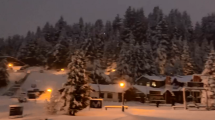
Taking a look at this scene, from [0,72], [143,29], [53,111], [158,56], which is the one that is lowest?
[53,111]

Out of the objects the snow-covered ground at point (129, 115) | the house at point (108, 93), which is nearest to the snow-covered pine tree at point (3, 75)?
the house at point (108, 93)

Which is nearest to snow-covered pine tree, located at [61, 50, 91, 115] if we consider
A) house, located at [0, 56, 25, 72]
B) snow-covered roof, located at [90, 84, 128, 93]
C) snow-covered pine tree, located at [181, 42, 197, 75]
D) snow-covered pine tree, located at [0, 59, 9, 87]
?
snow-covered roof, located at [90, 84, 128, 93]

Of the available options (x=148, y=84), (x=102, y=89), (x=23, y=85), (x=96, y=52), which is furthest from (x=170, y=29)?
(x=23, y=85)

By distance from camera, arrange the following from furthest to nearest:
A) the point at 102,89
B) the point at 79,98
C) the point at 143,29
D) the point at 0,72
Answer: the point at 143,29 < the point at 102,89 < the point at 0,72 < the point at 79,98

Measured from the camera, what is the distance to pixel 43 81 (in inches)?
2493

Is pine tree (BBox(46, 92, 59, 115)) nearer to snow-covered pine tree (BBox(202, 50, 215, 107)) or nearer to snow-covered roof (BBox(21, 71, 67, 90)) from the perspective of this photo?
snow-covered pine tree (BBox(202, 50, 215, 107))

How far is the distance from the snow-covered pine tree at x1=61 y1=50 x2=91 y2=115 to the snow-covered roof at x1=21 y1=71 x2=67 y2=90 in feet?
113

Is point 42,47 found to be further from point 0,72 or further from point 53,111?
point 53,111

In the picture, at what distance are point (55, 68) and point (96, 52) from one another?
61.5ft

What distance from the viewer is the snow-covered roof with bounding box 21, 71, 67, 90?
5962cm

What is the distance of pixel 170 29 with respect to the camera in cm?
11312

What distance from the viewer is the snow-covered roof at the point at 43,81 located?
59.6 m

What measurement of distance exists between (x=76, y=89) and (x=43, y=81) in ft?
137

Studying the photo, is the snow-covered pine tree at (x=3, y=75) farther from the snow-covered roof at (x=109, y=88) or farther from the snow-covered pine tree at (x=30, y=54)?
the snow-covered pine tree at (x=30, y=54)
